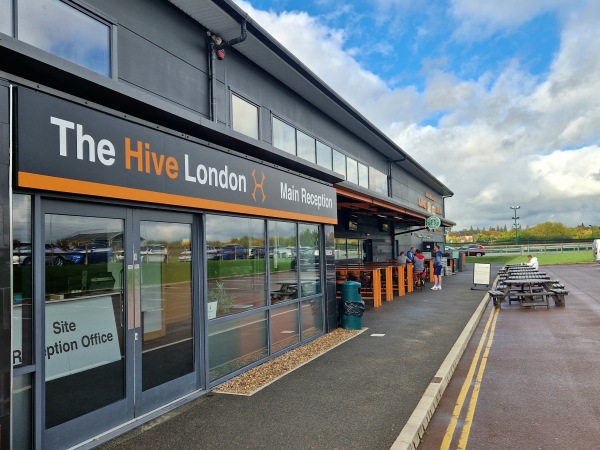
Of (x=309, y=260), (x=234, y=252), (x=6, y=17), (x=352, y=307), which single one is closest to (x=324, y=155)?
(x=352, y=307)

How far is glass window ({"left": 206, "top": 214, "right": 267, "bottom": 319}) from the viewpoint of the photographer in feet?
22.8

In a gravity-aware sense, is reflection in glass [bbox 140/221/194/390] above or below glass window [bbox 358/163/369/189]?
below

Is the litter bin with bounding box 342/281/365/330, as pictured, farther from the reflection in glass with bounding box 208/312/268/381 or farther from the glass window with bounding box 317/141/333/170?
the glass window with bounding box 317/141/333/170

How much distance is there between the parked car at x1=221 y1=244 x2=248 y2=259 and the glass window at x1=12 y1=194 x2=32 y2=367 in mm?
3273

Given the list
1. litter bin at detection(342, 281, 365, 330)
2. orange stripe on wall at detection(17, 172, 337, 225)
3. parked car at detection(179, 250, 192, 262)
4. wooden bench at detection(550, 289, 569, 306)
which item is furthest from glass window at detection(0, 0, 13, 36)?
wooden bench at detection(550, 289, 569, 306)

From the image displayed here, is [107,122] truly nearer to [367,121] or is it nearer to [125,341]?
[125,341]

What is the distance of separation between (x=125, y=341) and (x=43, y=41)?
4810mm

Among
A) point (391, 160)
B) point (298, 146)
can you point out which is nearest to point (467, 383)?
point (298, 146)

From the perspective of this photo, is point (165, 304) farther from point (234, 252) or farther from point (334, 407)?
point (334, 407)

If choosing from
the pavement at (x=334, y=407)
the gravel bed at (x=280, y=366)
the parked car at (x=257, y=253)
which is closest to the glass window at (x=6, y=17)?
the parked car at (x=257, y=253)

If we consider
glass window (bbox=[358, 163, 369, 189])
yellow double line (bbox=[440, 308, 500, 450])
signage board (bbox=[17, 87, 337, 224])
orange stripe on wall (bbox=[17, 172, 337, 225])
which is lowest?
yellow double line (bbox=[440, 308, 500, 450])

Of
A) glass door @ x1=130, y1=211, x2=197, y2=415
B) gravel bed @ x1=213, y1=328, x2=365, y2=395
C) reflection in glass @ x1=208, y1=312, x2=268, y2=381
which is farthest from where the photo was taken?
reflection in glass @ x1=208, y1=312, x2=268, y2=381

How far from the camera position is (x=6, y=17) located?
6.34m

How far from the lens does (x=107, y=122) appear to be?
Result: 491 centimetres
